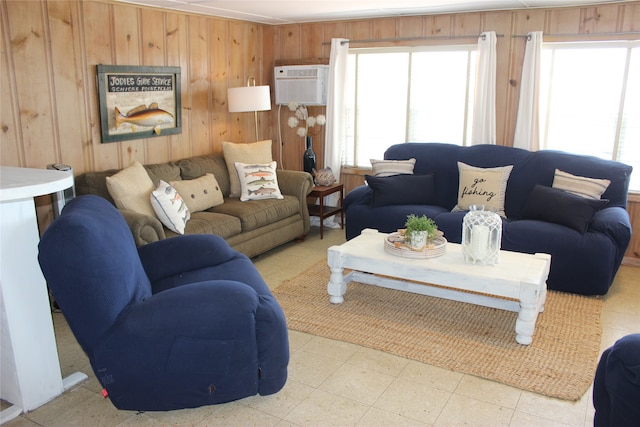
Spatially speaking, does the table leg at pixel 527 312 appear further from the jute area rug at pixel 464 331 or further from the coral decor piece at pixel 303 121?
the coral decor piece at pixel 303 121

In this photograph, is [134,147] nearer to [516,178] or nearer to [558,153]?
[516,178]

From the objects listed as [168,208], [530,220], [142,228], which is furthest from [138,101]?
[530,220]

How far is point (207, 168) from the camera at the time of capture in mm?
4855

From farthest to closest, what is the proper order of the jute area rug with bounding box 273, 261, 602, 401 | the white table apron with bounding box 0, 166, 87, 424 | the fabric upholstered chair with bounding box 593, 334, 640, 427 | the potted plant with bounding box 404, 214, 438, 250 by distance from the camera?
the potted plant with bounding box 404, 214, 438, 250 < the jute area rug with bounding box 273, 261, 602, 401 < the white table apron with bounding box 0, 166, 87, 424 < the fabric upholstered chair with bounding box 593, 334, 640, 427

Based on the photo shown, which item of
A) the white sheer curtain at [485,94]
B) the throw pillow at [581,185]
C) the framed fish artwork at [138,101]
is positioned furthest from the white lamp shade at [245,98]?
the throw pillow at [581,185]

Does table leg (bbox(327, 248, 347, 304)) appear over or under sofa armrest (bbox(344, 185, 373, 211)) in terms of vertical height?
under

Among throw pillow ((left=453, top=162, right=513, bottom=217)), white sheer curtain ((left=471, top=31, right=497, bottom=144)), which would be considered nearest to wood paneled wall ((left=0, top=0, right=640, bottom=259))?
white sheer curtain ((left=471, top=31, right=497, bottom=144))

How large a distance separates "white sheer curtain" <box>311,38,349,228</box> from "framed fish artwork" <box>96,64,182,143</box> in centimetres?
153

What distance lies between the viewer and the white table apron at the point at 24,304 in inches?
90.6

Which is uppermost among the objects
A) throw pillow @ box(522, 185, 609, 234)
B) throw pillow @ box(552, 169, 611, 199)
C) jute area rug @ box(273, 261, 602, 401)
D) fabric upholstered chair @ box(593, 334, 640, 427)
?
throw pillow @ box(552, 169, 611, 199)

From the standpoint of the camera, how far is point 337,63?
546cm

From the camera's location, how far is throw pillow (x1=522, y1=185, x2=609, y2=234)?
3820 millimetres

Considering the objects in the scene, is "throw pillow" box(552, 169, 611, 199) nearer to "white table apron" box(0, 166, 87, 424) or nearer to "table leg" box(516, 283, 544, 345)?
"table leg" box(516, 283, 544, 345)

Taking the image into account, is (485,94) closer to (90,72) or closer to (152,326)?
(90,72)
